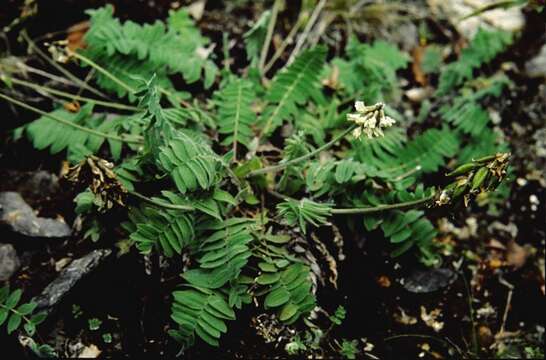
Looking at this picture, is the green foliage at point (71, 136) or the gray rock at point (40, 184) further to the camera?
the gray rock at point (40, 184)

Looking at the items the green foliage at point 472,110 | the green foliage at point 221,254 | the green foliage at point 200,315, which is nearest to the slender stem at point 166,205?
the green foliage at point 221,254

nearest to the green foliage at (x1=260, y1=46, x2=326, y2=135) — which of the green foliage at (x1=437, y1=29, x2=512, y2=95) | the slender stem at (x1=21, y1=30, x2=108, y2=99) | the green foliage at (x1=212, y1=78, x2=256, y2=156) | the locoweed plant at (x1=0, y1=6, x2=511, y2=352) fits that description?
the locoweed plant at (x1=0, y1=6, x2=511, y2=352)

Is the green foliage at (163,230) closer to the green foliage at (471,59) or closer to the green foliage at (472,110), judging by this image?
the green foliage at (472,110)

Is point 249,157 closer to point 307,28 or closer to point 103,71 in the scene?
point 103,71

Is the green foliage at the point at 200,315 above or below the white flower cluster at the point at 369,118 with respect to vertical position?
below

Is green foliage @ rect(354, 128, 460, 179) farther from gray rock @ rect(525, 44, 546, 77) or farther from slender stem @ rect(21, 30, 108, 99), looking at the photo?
slender stem @ rect(21, 30, 108, 99)

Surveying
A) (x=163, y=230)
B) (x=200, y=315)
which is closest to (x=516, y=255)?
(x=200, y=315)
